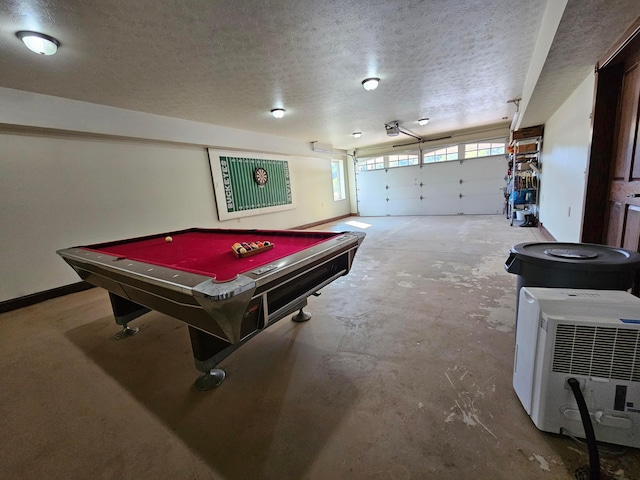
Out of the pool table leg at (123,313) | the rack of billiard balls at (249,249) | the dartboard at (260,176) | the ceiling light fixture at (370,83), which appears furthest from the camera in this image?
the dartboard at (260,176)

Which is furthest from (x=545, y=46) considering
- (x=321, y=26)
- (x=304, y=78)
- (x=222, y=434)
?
(x=222, y=434)

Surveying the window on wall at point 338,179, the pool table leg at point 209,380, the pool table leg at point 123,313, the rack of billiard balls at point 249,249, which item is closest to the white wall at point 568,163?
the rack of billiard balls at point 249,249

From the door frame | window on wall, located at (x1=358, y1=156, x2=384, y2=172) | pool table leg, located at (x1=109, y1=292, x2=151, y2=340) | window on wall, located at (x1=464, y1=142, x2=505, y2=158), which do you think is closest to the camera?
the door frame

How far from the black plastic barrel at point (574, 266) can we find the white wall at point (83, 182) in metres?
4.86

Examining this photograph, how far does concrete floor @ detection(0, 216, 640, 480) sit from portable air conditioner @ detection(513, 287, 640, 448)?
127 millimetres

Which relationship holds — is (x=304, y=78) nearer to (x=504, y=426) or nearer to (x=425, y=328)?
(x=425, y=328)

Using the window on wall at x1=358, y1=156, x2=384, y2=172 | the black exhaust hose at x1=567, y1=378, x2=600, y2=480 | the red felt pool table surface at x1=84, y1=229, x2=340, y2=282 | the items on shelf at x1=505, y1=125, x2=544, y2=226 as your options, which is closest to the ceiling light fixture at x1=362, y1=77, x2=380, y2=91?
the red felt pool table surface at x1=84, y1=229, x2=340, y2=282

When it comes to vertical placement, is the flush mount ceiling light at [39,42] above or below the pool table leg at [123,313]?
above

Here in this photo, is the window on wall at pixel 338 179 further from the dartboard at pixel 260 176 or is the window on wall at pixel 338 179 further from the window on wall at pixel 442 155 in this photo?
the dartboard at pixel 260 176

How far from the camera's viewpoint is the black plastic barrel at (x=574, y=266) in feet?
4.01

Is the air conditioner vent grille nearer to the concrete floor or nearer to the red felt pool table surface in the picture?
the concrete floor

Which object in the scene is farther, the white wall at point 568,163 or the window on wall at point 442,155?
the window on wall at point 442,155

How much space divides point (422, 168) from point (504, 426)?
8144 mm

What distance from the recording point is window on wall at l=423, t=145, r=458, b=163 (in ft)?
25.6
